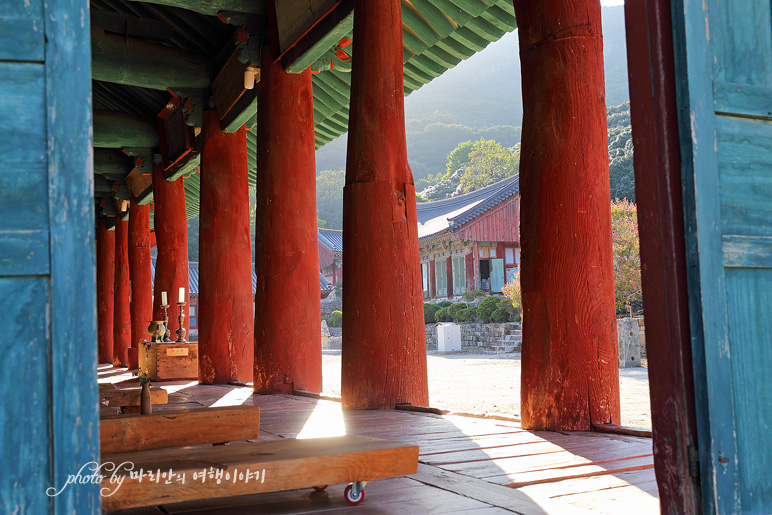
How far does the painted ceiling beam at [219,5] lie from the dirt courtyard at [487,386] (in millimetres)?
3888

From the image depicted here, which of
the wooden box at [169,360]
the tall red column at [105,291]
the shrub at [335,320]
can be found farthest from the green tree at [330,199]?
the wooden box at [169,360]

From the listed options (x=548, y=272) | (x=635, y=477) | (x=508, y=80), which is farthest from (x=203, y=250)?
(x=508, y=80)

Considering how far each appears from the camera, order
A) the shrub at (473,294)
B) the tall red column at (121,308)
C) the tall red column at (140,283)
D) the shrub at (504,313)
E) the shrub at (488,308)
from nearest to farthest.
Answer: the tall red column at (140,283) < the tall red column at (121,308) < the shrub at (504,313) < the shrub at (488,308) < the shrub at (473,294)

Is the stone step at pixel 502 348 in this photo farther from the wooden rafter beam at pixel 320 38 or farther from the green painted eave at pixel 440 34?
the wooden rafter beam at pixel 320 38

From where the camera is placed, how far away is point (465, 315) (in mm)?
20797

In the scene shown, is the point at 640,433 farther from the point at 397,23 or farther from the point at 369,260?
the point at 397,23

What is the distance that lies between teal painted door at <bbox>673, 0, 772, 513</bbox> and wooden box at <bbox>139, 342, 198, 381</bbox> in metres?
6.95

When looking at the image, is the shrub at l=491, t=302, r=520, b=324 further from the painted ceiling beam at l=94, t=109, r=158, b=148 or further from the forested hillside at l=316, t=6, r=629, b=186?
the forested hillside at l=316, t=6, r=629, b=186

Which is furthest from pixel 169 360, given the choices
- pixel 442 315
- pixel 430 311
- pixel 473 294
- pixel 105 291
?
pixel 473 294

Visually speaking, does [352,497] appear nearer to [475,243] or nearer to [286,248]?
[286,248]

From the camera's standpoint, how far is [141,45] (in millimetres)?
6723

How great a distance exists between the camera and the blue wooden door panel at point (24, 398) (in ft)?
3.94

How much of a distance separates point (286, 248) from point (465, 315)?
16008 millimetres

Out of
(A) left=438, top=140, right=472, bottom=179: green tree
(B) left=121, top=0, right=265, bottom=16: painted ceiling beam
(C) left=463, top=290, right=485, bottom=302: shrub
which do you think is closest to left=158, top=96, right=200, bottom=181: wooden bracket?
(B) left=121, top=0, right=265, bottom=16: painted ceiling beam
